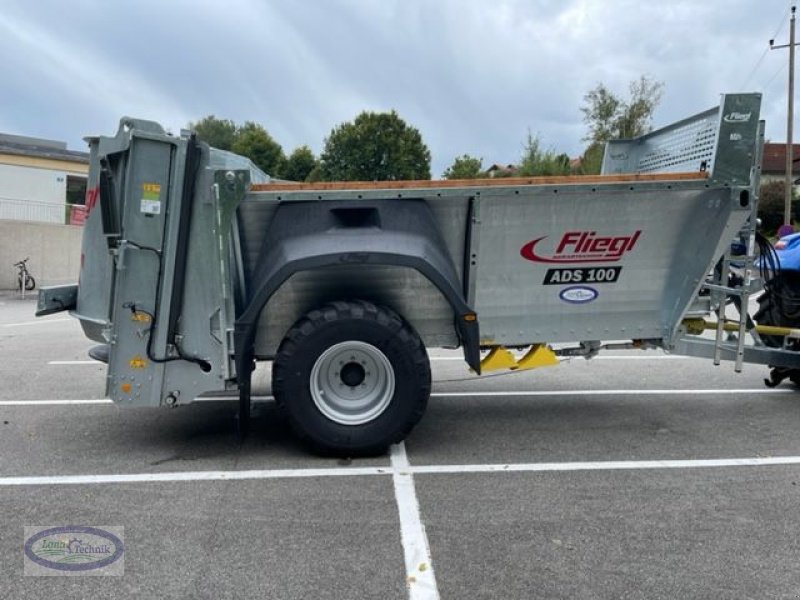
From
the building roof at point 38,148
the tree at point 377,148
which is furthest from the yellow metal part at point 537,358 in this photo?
the tree at point 377,148

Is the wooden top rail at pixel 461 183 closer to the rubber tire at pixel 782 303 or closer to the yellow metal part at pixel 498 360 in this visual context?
the yellow metal part at pixel 498 360

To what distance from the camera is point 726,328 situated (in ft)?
17.7

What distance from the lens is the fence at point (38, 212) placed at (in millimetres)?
19094

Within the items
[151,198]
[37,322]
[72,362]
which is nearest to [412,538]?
[151,198]

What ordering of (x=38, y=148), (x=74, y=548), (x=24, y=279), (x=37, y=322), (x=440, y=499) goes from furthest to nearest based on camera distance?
(x=38, y=148)
(x=24, y=279)
(x=37, y=322)
(x=440, y=499)
(x=74, y=548)

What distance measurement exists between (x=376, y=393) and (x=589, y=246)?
72.6 inches

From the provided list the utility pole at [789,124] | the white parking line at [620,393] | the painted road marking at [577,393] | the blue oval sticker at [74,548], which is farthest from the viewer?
the utility pole at [789,124]

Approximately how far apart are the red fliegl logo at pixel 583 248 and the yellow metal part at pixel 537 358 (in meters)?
0.68

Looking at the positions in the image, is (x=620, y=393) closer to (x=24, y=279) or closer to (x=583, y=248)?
(x=583, y=248)

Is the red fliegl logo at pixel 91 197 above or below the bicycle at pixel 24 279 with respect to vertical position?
above

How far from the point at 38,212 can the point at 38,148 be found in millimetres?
26574

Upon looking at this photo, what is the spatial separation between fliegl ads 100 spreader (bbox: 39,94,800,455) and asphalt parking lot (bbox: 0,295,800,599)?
1.77 ft

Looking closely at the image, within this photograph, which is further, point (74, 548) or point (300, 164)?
point (300, 164)

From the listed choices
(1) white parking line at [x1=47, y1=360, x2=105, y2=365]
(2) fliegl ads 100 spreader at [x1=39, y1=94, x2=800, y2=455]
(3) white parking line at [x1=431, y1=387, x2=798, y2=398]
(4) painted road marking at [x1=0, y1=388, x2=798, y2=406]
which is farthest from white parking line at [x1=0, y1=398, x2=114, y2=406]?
(3) white parking line at [x1=431, y1=387, x2=798, y2=398]
